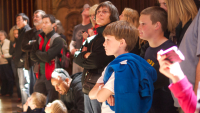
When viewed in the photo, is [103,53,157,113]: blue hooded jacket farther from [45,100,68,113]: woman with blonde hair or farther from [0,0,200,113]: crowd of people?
[45,100,68,113]: woman with blonde hair

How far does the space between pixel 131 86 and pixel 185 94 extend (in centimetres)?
48

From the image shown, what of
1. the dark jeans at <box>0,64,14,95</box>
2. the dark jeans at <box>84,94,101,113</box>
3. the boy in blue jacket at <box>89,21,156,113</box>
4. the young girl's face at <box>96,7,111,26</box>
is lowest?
the dark jeans at <box>0,64,14,95</box>

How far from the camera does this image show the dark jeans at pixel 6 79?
5370 mm

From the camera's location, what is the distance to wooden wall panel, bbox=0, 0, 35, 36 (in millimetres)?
6957

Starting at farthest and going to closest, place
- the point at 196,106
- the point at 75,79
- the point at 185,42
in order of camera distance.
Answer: the point at 75,79 < the point at 185,42 < the point at 196,106

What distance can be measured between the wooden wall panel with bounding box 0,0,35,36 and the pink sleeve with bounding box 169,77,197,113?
6.63m

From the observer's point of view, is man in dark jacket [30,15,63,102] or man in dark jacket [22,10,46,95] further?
man in dark jacket [22,10,46,95]

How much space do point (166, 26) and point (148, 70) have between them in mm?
530

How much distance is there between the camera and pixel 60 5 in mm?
6656

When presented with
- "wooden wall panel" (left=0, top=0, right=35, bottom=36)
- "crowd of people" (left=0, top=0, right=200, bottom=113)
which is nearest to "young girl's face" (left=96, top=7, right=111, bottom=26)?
"crowd of people" (left=0, top=0, right=200, bottom=113)

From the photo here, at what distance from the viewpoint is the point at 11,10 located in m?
7.05

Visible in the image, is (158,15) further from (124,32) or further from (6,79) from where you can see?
(6,79)

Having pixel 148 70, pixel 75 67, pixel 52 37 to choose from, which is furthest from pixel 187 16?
pixel 75 67

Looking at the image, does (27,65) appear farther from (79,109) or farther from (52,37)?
(79,109)
